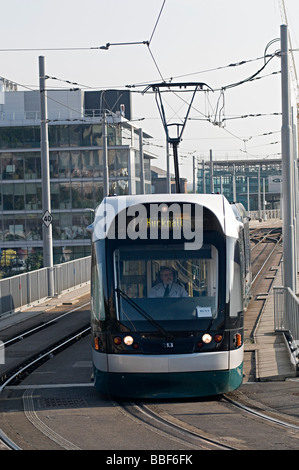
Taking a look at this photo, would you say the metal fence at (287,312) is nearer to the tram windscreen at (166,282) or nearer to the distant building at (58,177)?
the tram windscreen at (166,282)

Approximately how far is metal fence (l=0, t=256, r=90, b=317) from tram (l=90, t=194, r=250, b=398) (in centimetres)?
1455

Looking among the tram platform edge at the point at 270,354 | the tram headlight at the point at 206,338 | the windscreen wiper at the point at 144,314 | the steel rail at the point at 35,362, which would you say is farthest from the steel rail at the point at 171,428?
the tram platform edge at the point at 270,354

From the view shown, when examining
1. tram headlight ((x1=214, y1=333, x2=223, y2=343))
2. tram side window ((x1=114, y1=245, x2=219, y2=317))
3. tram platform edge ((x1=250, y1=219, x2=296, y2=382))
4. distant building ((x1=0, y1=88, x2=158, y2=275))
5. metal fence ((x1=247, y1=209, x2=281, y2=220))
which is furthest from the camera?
metal fence ((x1=247, y1=209, x2=281, y2=220))

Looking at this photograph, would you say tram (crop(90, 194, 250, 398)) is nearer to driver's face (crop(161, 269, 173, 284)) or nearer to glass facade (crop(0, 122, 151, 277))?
driver's face (crop(161, 269, 173, 284))

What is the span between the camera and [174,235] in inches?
478

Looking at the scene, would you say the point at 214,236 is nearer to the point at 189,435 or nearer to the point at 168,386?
the point at 168,386

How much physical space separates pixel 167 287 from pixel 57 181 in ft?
195

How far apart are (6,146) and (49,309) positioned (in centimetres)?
4511

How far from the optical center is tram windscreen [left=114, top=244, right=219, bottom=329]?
11758mm

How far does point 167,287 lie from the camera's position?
12008 mm

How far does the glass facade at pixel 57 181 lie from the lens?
7025cm

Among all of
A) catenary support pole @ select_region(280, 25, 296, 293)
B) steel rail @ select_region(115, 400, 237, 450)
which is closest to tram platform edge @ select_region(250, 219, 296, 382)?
catenary support pole @ select_region(280, 25, 296, 293)

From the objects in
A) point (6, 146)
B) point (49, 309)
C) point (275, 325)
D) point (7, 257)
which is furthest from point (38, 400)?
point (6, 146)

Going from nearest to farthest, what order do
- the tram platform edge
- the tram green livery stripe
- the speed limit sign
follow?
1. the tram green livery stripe
2. the tram platform edge
3. the speed limit sign
